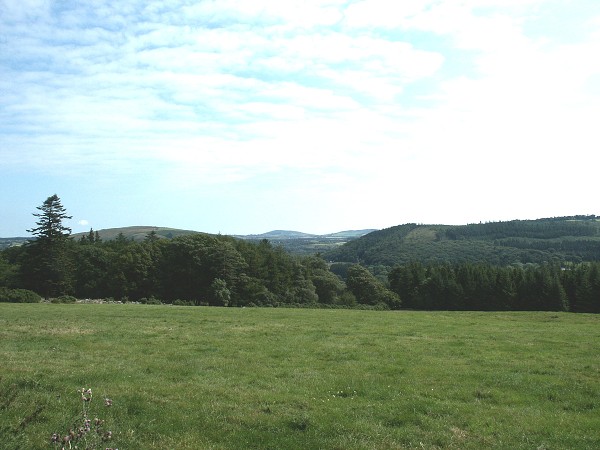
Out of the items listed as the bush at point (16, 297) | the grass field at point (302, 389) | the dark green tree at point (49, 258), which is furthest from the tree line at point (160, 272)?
the grass field at point (302, 389)

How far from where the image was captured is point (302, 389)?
14266 millimetres

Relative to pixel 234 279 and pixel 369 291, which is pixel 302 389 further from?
pixel 369 291

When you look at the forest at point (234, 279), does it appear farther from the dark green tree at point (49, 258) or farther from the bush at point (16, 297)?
the bush at point (16, 297)

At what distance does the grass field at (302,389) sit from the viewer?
10.4m

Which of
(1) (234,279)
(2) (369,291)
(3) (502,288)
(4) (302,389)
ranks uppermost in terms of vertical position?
(4) (302,389)

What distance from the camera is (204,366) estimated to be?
17266mm

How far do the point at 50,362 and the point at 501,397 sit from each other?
52.1ft

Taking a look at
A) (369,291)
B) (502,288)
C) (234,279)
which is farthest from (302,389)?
(502,288)

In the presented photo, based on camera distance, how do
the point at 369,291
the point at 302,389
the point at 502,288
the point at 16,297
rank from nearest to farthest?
1. the point at 302,389
2. the point at 16,297
3. the point at 502,288
4. the point at 369,291

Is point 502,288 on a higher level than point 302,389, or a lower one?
lower

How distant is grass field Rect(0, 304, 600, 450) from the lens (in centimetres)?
1041

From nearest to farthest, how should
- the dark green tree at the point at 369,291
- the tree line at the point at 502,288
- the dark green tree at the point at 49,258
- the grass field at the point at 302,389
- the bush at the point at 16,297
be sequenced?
1. the grass field at the point at 302,389
2. the bush at the point at 16,297
3. the dark green tree at the point at 49,258
4. the tree line at the point at 502,288
5. the dark green tree at the point at 369,291

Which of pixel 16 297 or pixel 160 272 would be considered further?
pixel 160 272

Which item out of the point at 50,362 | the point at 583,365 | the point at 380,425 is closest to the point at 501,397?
the point at 380,425
